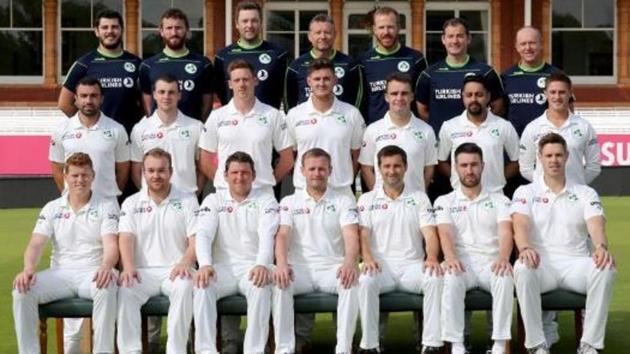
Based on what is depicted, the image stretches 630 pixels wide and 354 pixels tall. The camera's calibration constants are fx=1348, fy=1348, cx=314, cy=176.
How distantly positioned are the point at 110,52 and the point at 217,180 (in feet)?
4.02

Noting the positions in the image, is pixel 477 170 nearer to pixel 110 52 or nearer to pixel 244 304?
pixel 244 304

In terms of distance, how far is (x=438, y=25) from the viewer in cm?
2509

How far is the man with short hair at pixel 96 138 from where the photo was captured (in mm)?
7891

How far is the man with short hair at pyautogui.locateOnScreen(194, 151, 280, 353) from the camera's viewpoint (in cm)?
691

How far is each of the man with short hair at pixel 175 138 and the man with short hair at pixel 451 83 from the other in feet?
4.89

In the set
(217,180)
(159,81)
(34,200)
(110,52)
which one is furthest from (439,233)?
(34,200)

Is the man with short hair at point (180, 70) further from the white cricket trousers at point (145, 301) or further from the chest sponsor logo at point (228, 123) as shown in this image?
the white cricket trousers at point (145, 301)

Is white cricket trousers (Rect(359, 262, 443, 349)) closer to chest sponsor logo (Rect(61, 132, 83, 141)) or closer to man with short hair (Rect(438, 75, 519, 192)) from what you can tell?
man with short hair (Rect(438, 75, 519, 192))

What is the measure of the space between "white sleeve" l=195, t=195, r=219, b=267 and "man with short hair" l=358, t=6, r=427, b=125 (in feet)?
5.55

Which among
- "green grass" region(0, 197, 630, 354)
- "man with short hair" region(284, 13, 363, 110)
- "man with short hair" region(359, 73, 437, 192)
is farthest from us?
"man with short hair" region(284, 13, 363, 110)

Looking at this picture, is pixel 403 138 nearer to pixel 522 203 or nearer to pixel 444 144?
pixel 444 144

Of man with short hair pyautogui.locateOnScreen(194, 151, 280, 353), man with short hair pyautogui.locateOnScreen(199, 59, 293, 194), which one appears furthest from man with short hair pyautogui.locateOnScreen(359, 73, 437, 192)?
man with short hair pyautogui.locateOnScreen(194, 151, 280, 353)

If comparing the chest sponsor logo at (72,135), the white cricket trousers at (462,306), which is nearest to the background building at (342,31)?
the chest sponsor logo at (72,135)

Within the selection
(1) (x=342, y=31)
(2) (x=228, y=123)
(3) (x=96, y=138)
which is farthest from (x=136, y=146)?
(1) (x=342, y=31)
